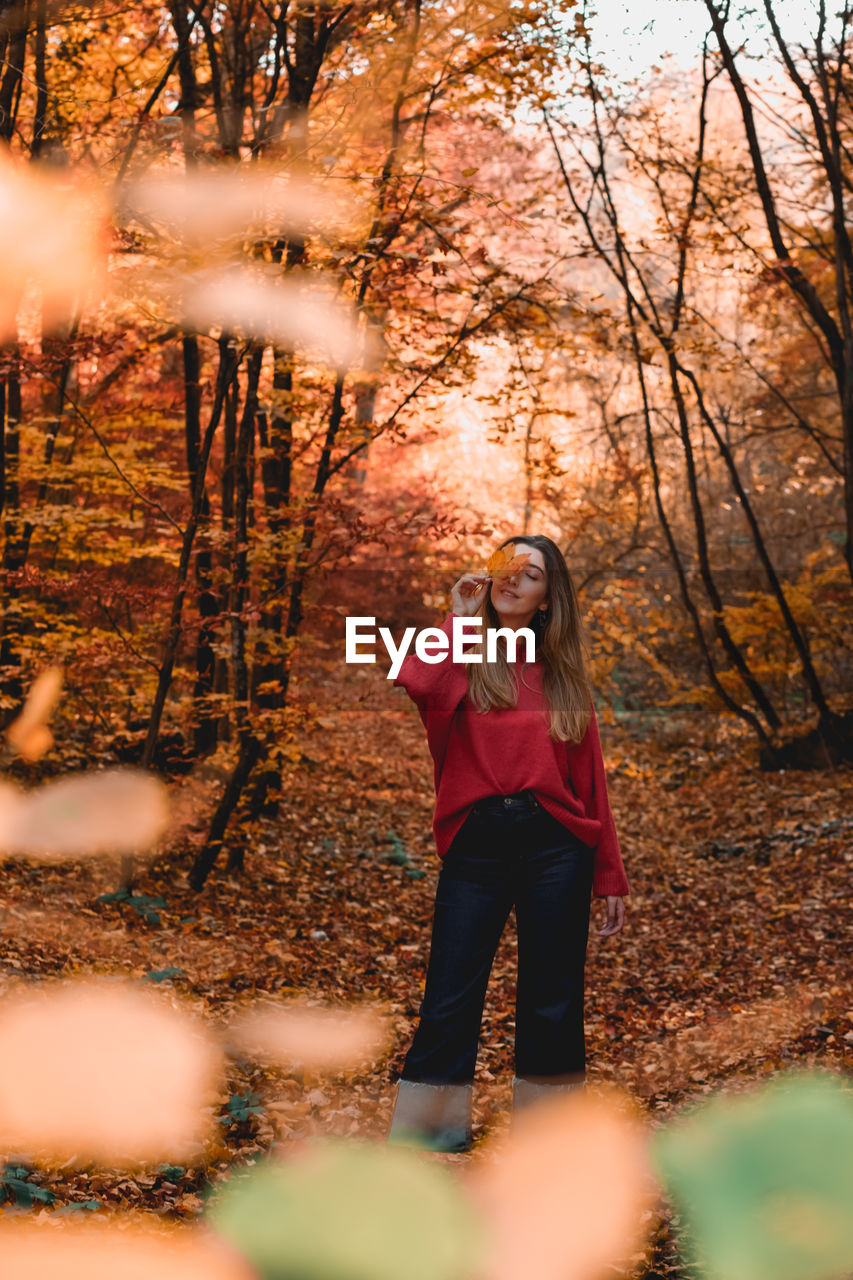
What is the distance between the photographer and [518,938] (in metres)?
3.01

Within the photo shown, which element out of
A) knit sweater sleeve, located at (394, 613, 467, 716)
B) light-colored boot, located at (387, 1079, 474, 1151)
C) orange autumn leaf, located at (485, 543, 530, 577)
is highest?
orange autumn leaf, located at (485, 543, 530, 577)

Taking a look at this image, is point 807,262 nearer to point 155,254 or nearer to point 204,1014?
point 155,254

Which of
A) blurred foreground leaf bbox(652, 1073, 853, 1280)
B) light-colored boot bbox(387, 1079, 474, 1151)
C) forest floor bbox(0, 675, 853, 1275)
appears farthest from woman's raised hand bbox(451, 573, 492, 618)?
blurred foreground leaf bbox(652, 1073, 853, 1280)

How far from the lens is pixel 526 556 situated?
3.18 m

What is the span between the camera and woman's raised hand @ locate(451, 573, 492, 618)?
9.95 feet

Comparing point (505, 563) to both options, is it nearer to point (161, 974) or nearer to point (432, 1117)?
point (432, 1117)

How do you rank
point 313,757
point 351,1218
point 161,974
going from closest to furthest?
point 351,1218
point 161,974
point 313,757

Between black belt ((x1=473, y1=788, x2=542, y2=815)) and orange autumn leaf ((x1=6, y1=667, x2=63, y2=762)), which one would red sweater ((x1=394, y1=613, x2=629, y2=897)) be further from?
orange autumn leaf ((x1=6, y1=667, x2=63, y2=762))

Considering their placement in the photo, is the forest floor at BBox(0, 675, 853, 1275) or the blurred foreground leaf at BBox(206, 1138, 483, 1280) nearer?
the blurred foreground leaf at BBox(206, 1138, 483, 1280)

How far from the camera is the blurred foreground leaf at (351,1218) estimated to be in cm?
256

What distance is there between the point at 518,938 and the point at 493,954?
0.09m

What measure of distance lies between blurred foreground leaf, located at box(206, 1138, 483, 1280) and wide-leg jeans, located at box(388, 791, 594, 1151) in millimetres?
Result: 172

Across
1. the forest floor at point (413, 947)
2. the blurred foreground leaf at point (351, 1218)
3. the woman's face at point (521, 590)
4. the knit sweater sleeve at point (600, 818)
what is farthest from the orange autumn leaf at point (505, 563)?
the forest floor at point (413, 947)

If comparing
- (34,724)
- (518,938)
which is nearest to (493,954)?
(518,938)
